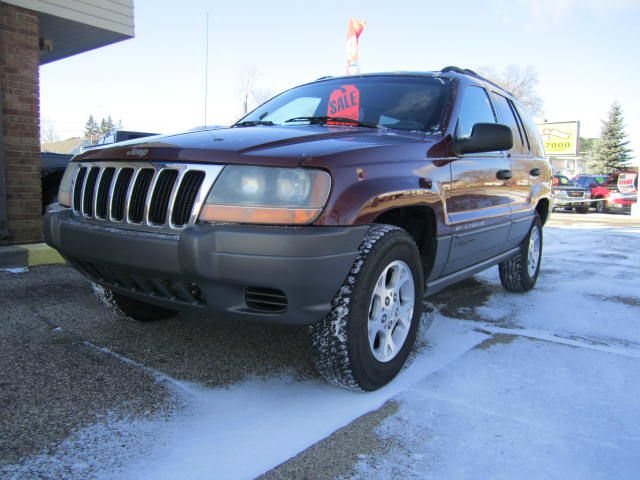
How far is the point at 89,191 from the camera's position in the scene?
2725 millimetres

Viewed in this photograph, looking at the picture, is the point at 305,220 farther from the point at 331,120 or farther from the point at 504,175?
the point at 504,175

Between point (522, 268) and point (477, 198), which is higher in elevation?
point (477, 198)

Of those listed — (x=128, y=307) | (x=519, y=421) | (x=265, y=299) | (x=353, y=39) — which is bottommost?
(x=519, y=421)

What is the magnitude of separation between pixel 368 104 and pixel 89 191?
1778 millimetres

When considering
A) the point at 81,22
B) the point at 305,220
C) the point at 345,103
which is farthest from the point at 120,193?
the point at 81,22

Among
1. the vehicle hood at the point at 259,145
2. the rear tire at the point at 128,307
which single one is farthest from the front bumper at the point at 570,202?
the rear tire at the point at 128,307

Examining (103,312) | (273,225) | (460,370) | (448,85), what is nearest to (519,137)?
(448,85)

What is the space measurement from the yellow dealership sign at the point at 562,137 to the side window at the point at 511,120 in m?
47.3

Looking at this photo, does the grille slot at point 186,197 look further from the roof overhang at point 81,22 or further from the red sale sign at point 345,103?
the roof overhang at point 81,22

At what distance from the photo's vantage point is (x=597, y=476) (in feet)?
6.24

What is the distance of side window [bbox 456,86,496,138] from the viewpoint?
3400mm

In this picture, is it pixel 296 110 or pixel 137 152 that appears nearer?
pixel 137 152

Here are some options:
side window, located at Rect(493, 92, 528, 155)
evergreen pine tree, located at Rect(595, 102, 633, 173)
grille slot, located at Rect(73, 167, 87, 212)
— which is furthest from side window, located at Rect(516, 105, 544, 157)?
evergreen pine tree, located at Rect(595, 102, 633, 173)

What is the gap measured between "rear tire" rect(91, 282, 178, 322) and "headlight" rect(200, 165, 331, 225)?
55.7 inches
